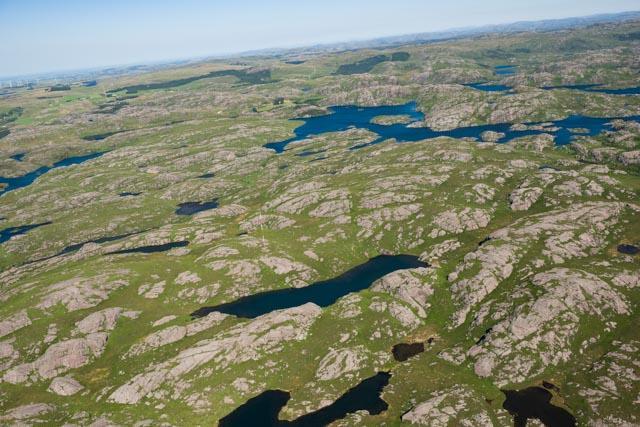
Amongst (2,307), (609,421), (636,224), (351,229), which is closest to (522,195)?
(636,224)

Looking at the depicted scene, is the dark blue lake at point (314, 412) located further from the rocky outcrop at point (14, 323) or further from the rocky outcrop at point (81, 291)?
the rocky outcrop at point (14, 323)

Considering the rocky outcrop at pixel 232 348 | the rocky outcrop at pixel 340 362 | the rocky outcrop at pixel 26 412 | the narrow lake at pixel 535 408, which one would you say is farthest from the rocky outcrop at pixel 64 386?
the narrow lake at pixel 535 408

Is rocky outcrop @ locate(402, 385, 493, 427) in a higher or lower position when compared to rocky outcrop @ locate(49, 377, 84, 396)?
lower

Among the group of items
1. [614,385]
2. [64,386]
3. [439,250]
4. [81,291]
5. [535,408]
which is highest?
[81,291]

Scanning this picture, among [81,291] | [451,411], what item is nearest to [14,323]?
[81,291]

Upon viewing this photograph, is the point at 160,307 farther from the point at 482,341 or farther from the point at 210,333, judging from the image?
the point at 482,341

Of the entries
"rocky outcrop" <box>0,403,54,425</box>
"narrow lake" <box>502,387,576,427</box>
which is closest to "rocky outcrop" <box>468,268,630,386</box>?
"narrow lake" <box>502,387,576,427</box>

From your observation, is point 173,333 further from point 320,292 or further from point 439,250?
point 439,250

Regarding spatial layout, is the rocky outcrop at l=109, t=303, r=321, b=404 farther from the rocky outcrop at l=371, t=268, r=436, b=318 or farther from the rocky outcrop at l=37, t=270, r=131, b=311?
the rocky outcrop at l=37, t=270, r=131, b=311
